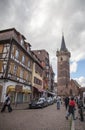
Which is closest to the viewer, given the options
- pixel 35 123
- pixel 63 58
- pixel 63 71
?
pixel 35 123

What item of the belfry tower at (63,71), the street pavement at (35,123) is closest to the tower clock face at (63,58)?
the belfry tower at (63,71)

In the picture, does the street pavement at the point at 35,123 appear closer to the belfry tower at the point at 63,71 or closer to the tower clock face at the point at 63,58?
the belfry tower at the point at 63,71

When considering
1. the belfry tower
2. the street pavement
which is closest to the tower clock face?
the belfry tower

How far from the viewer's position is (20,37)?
923 inches

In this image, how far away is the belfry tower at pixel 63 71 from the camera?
211 feet

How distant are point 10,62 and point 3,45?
3241 millimetres

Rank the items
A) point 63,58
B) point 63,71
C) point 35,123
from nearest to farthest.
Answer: point 35,123, point 63,71, point 63,58

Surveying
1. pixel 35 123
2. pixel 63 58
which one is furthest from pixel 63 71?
pixel 35 123

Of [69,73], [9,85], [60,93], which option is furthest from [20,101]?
[69,73]

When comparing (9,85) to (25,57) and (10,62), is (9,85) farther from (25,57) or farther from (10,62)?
(25,57)

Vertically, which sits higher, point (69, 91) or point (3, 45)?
point (3, 45)

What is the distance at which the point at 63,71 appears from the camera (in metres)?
66.6

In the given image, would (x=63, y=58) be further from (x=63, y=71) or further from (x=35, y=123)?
(x=35, y=123)

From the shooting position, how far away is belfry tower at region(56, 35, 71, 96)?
64375 mm
